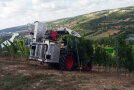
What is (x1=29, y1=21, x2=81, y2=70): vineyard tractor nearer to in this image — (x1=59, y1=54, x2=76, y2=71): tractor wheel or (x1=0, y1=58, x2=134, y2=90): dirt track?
(x1=59, y1=54, x2=76, y2=71): tractor wheel

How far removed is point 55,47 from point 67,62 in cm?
118

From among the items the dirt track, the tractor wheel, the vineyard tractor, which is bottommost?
the dirt track

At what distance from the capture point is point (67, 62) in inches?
827

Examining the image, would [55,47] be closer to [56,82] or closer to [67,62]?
[67,62]

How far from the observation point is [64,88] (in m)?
13.9

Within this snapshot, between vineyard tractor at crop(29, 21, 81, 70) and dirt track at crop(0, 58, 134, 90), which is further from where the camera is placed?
vineyard tractor at crop(29, 21, 81, 70)

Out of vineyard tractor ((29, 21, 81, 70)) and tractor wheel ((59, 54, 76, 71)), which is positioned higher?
vineyard tractor ((29, 21, 81, 70))

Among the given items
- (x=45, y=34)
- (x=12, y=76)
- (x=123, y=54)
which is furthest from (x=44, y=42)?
(x=123, y=54)

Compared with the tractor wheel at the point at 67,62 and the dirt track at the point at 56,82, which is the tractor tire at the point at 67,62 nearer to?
the tractor wheel at the point at 67,62

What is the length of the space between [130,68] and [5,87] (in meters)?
10.9

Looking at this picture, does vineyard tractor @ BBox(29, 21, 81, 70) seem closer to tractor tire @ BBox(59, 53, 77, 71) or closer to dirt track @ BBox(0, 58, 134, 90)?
tractor tire @ BBox(59, 53, 77, 71)

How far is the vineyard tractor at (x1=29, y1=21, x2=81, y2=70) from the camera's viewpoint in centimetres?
2080

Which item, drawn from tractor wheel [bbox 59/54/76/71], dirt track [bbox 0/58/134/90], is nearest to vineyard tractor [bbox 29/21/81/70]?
tractor wheel [bbox 59/54/76/71]

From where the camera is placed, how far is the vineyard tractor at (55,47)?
68.2 ft
